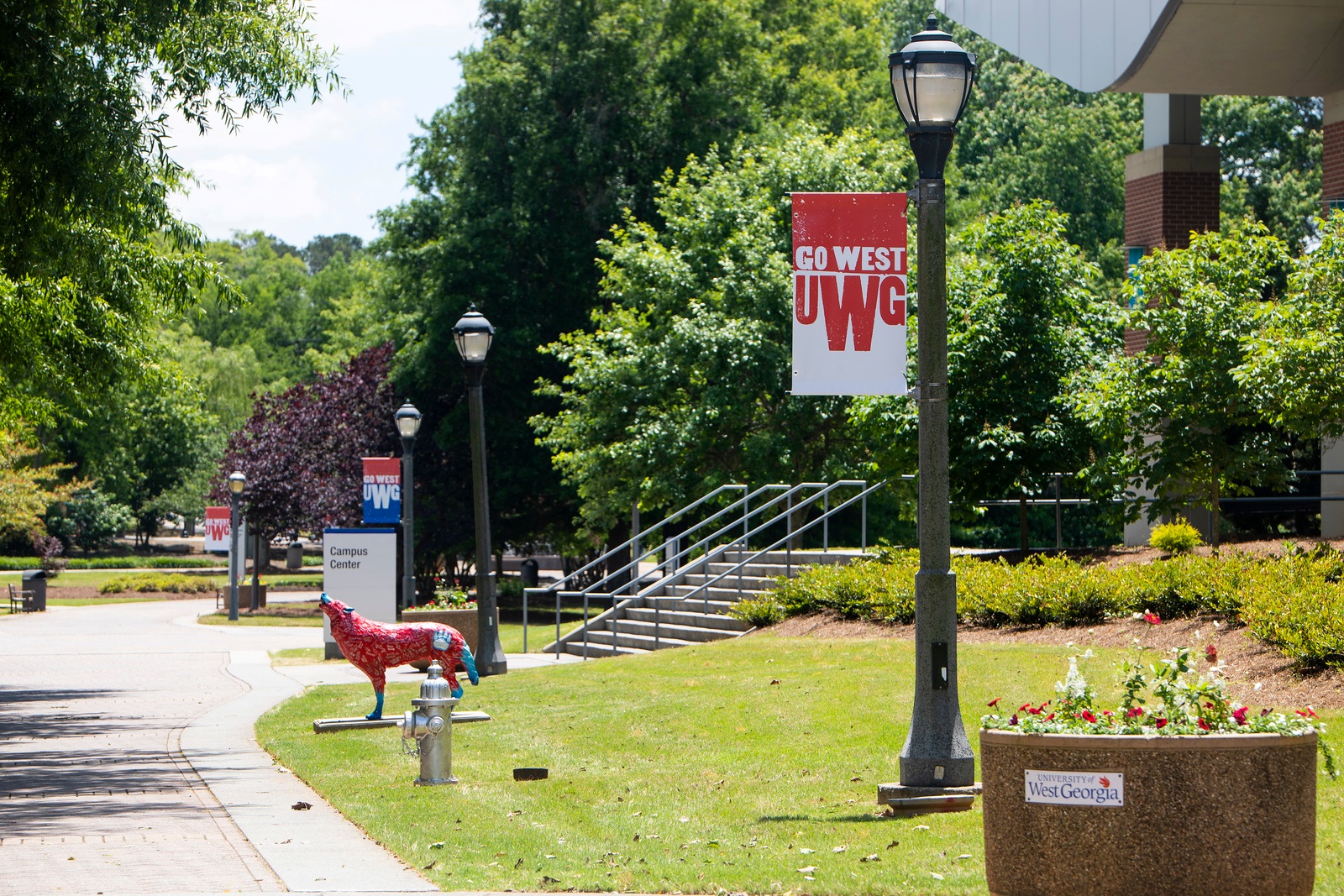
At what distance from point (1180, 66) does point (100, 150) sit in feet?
49.9

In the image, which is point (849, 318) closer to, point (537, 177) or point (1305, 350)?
point (1305, 350)

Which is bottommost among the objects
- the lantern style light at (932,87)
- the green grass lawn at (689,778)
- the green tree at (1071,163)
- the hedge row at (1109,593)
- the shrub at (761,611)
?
the green grass lawn at (689,778)

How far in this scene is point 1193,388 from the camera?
18.3 metres

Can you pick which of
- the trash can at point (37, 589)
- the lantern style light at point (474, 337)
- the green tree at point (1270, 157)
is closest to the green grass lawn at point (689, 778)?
the lantern style light at point (474, 337)

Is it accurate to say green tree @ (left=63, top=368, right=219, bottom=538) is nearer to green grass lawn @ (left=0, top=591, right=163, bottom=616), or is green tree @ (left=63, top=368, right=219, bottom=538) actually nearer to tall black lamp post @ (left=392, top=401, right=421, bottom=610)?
green grass lawn @ (left=0, top=591, right=163, bottom=616)

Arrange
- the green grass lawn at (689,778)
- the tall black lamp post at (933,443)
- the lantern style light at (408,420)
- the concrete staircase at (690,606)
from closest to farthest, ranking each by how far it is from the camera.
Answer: the green grass lawn at (689,778), the tall black lamp post at (933,443), the concrete staircase at (690,606), the lantern style light at (408,420)

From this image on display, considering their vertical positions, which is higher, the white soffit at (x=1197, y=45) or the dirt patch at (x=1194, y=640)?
the white soffit at (x=1197, y=45)

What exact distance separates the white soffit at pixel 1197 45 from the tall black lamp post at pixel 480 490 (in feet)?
33.2

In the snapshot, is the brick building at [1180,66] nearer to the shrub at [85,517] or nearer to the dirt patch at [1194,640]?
the dirt patch at [1194,640]

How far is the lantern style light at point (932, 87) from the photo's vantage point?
8531 mm

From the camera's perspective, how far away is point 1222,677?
6.50 meters

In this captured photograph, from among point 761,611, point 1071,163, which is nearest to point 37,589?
point 761,611

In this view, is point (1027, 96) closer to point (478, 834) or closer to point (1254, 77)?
point (1254, 77)

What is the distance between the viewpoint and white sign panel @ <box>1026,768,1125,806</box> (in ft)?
19.8
